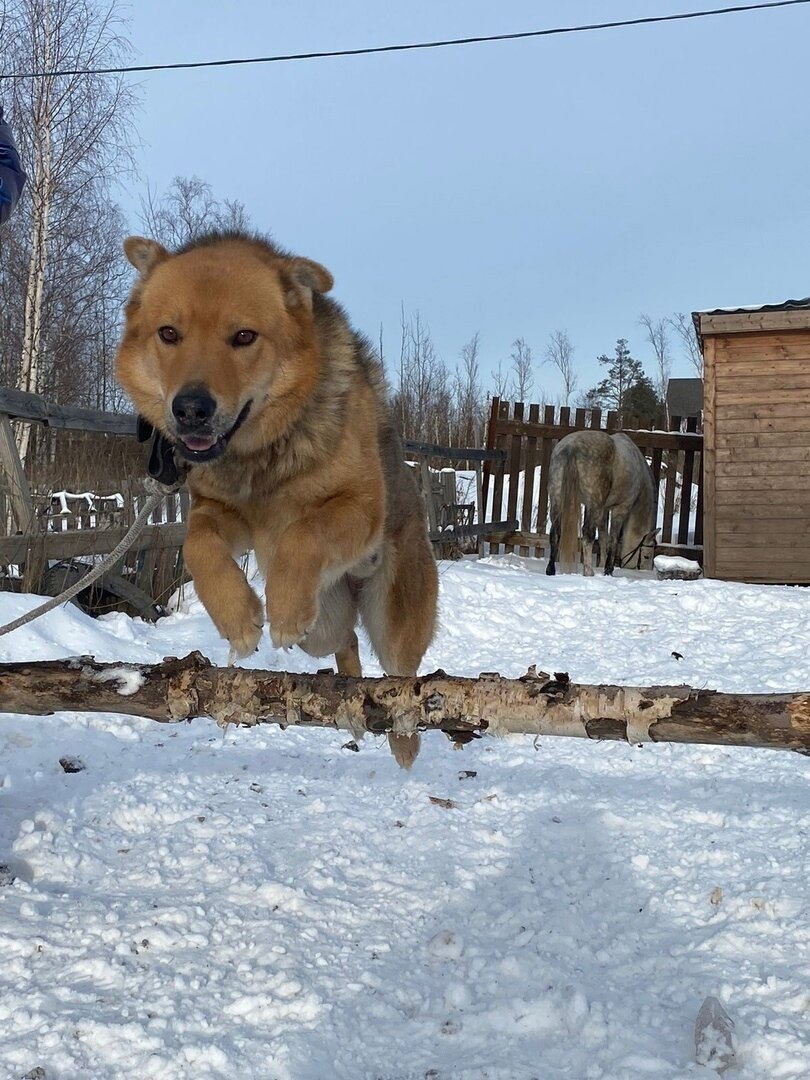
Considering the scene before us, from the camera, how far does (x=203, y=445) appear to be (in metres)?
2.70

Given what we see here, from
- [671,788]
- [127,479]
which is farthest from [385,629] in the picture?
[127,479]

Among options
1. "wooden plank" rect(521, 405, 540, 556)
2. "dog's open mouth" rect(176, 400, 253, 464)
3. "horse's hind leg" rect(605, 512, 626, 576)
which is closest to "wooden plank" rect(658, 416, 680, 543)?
"horse's hind leg" rect(605, 512, 626, 576)

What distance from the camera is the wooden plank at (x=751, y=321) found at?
11133 mm

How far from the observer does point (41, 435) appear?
28.4 feet

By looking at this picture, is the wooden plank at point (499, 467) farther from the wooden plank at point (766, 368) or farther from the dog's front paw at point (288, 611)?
the dog's front paw at point (288, 611)

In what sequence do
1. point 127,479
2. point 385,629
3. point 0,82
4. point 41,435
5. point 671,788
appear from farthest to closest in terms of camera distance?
point 0,82 → point 41,435 → point 127,479 → point 671,788 → point 385,629

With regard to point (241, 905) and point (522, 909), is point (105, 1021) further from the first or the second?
point (522, 909)

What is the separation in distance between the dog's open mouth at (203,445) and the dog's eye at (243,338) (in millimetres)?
197

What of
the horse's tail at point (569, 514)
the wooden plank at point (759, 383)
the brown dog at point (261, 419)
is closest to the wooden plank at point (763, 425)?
the wooden plank at point (759, 383)

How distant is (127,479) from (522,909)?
18.7 ft

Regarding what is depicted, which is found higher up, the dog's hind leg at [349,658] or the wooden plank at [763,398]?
the wooden plank at [763,398]

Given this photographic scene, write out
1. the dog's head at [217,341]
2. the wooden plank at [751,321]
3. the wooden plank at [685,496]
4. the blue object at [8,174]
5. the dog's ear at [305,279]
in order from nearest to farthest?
1. the dog's head at [217,341]
2. the dog's ear at [305,279]
3. the blue object at [8,174]
4. the wooden plank at [751,321]
5. the wooden plank at [685,496]

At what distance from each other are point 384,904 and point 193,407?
195 cm

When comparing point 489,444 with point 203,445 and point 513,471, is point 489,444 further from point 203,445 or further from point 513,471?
point 203,445
